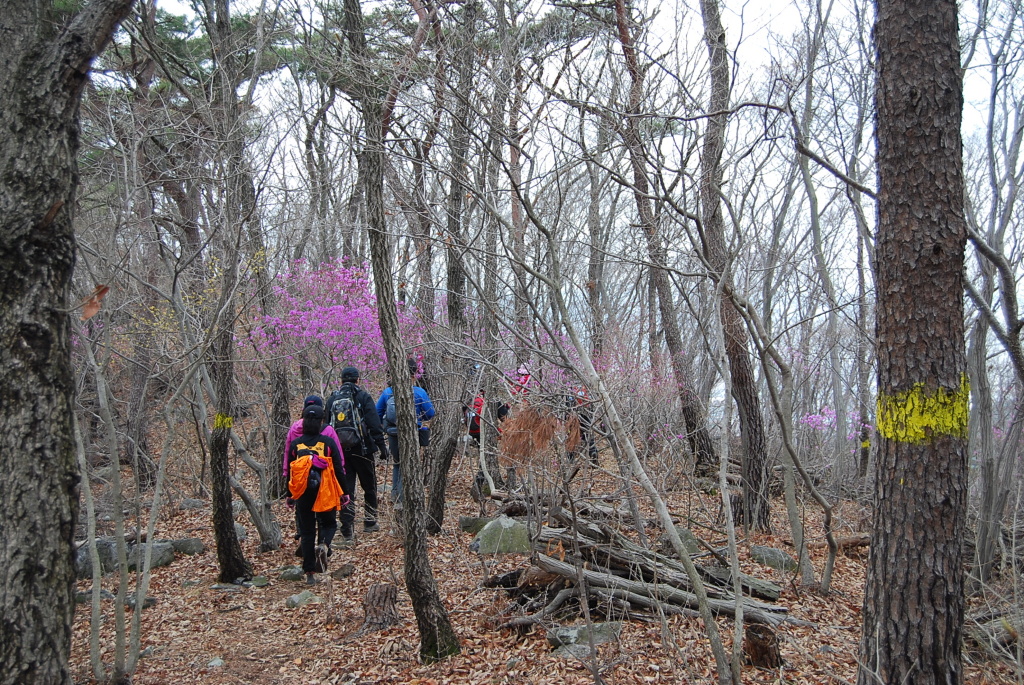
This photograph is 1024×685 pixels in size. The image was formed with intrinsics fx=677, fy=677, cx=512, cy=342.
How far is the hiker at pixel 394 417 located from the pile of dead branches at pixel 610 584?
98.3 inches

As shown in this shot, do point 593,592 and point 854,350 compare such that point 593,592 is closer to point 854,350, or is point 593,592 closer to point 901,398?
point 901,398

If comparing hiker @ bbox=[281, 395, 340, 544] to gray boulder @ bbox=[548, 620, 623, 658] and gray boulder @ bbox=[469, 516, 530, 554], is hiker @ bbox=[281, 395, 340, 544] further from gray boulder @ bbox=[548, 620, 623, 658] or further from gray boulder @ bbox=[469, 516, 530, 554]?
gray boulder @ bbox=[548, 620, 623, 658]

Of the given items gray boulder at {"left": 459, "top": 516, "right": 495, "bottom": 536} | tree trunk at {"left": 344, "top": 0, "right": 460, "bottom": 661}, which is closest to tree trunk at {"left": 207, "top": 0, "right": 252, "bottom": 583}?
tree trunk at {"left": 344, "top": 0, "right": 460, "bottom": 661}

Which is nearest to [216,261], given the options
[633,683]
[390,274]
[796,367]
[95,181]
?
[95,181]

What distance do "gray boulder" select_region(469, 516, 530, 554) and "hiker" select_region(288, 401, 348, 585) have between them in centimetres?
150

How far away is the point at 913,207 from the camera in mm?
2996

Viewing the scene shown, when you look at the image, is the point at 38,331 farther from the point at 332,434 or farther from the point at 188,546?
the point at 188,546

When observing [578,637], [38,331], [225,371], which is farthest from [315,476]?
[38,331]

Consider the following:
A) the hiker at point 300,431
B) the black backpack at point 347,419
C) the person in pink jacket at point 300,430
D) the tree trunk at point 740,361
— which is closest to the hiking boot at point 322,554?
the hiker at point 300,431

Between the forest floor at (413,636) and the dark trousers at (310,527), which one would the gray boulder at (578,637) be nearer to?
the forest floor at (413,636)

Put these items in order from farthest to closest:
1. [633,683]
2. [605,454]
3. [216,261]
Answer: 1. [605,454]
2. [216,261]
3. [633,683]

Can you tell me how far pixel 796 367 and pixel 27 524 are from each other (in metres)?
14.5

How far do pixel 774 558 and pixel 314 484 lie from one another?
431cm

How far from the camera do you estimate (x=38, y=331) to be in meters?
2.92
